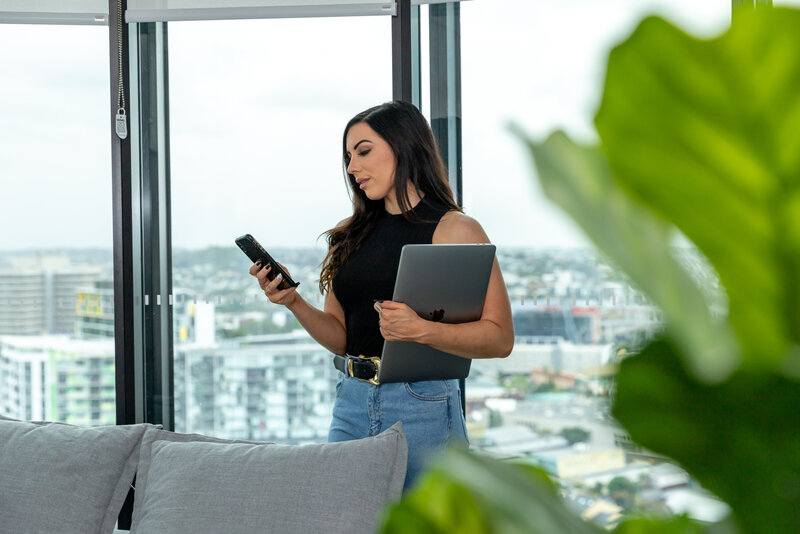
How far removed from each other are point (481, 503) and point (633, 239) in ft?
0.20

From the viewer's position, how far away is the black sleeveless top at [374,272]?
1886 millimetres

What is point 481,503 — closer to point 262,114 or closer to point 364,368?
point 364,368

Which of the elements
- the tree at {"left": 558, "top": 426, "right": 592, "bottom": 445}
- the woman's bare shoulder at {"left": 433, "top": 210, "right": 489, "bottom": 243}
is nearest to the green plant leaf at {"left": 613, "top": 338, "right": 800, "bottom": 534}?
the woman's bare shoulder at {"left": 433, "top": 210, "right": 489, "bottom": 243}

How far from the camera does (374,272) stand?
74.6 inches

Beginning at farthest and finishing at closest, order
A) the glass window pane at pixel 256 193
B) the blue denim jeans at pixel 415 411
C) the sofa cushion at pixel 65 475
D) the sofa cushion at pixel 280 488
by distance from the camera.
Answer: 1. the glass window pane at pixel 256 193
2. the sofa cushion at pixel 65 475
3. the blue denim jeans at pixel 415 411
4. the sofa cushion at pixel 280 488

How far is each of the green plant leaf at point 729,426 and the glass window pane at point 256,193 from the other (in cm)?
278

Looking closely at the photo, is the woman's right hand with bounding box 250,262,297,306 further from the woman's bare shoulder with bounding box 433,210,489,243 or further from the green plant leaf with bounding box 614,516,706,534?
the green plant leaf with bounding box 614,516,706,534

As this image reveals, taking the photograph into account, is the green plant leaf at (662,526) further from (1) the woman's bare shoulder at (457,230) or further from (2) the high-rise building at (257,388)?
(2) the high-rise building at (257,388)

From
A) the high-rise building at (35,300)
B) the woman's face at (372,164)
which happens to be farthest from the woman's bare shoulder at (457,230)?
the high-rise building at (35,300)

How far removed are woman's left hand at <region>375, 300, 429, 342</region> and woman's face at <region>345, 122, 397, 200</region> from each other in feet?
1.15

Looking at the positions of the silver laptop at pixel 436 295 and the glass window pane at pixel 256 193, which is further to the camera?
the glass window pane at pixel 256 193

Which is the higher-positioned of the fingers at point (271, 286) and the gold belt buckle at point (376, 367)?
the fingers at point (271, 286)

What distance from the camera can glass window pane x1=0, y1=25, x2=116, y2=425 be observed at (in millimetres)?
3033

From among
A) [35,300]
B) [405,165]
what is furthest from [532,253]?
[35,300]
